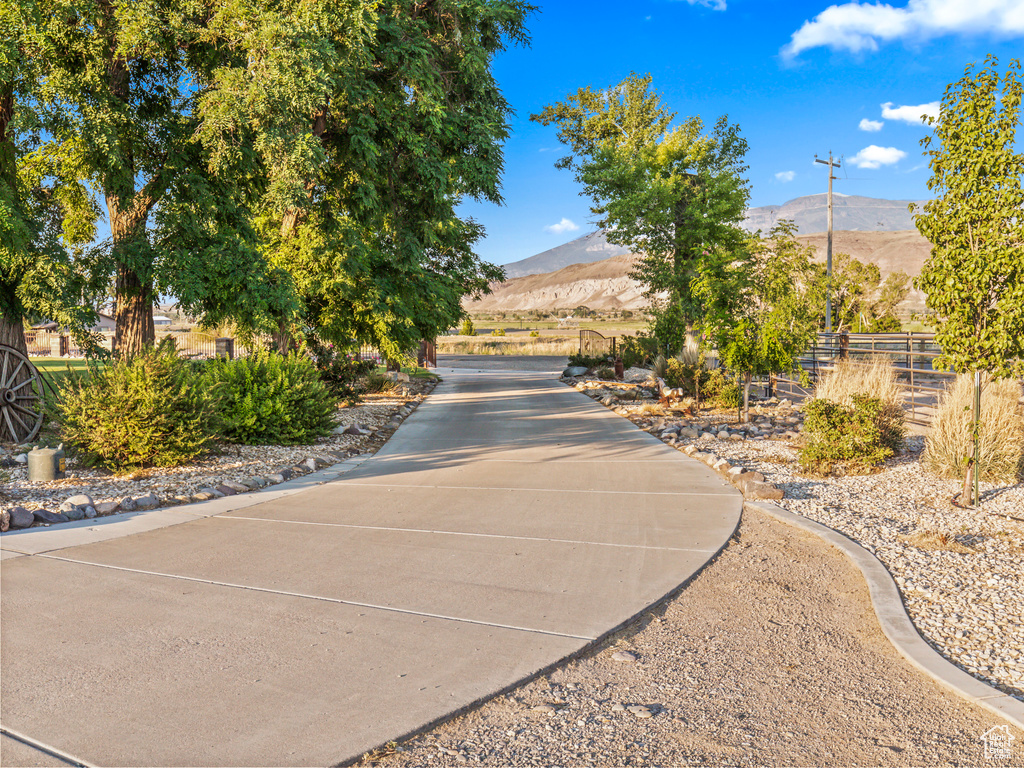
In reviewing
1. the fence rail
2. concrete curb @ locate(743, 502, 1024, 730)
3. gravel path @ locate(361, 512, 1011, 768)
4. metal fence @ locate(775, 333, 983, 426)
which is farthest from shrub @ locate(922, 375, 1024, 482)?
the fence rail

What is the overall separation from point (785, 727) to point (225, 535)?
486 cm

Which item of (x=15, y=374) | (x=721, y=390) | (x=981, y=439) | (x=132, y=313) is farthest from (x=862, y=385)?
(x=15, y=374)

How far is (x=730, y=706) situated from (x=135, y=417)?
7842 mm

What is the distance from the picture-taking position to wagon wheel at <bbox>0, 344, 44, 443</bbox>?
426 inches

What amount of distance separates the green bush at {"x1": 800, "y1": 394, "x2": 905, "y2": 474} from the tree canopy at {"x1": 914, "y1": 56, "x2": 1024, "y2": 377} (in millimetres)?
1776

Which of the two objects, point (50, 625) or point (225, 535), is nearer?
point (50, 625)

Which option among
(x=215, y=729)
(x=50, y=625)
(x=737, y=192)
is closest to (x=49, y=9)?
(x=50, y=625)

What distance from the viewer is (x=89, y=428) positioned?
8.98 meters

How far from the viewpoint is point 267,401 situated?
36.1ft

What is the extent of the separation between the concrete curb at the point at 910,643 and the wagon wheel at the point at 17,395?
10772 mm

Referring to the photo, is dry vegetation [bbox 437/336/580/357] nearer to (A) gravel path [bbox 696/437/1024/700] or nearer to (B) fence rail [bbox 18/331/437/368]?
(B) fence rail [bbox 18/331/437/368]

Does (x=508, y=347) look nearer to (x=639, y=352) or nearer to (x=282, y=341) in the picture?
(x=639, y=352)

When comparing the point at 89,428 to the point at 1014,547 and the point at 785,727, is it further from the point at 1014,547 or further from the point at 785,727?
the point at 1014,547

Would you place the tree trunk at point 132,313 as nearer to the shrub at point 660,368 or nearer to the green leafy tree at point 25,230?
the green leafy tree at point 25,230
